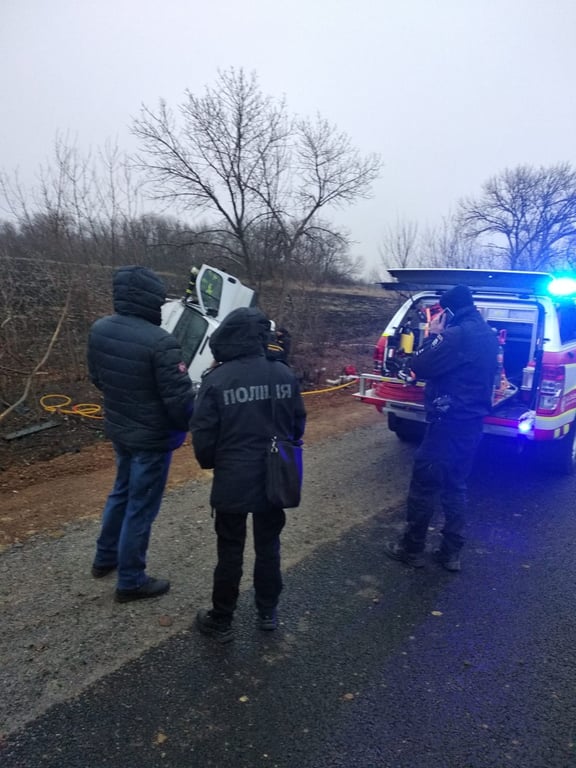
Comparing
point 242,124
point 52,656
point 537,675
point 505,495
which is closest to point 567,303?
point 505,495

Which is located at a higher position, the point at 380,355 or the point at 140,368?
the point at 140,368

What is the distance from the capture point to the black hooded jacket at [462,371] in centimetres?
380

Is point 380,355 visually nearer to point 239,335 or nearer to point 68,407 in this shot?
point 239,335

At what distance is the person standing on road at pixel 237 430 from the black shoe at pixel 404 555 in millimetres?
1384

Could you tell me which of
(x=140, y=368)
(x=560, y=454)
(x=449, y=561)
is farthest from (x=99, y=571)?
(x=560, y=454)

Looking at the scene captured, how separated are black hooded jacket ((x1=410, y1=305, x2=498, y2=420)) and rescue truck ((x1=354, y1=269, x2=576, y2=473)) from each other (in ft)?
2.30

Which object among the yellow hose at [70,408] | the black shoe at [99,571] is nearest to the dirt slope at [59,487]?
the black shoe at [99,571]

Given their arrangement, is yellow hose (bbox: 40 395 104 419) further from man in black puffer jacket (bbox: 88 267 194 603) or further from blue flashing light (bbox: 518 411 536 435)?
blue flashing light (bbox: 518 411 536 435)

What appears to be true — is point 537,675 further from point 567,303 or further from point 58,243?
point 58,243

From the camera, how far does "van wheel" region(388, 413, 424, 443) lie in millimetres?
6707

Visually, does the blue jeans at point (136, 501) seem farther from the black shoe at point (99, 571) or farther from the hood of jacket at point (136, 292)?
the hood of jacket at point (136, 292)

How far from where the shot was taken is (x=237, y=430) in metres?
2.79

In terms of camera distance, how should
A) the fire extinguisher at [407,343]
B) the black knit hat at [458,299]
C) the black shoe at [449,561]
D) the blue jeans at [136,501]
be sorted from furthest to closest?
the fire extinguisher at [407,343] < the black knit hat at [458,299] < the black shoe at [449,561] < the blue jeans at [136,501]

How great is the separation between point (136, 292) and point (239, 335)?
0.75 m
